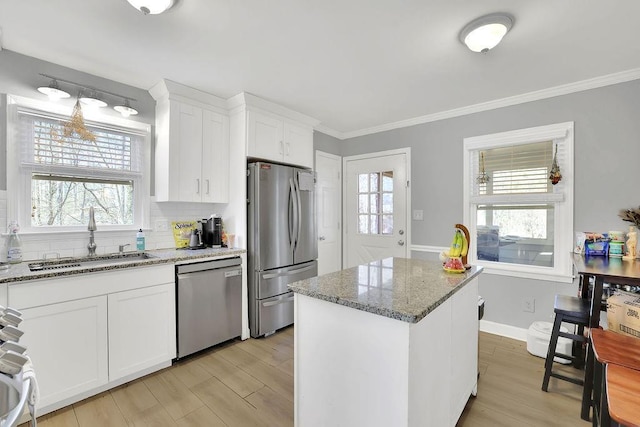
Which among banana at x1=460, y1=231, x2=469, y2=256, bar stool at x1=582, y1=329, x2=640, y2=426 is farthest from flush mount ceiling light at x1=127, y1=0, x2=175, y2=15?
bar stool at x1=582, y1=329, x2=640, y2=426

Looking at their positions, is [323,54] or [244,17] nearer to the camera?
[244,17]

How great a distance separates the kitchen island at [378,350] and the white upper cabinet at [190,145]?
72.1 inches

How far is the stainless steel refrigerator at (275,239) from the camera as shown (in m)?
2.94

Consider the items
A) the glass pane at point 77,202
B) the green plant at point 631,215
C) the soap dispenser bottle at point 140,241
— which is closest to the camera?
the glass pane at point 77,202

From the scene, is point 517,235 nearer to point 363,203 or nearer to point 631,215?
point 631,215

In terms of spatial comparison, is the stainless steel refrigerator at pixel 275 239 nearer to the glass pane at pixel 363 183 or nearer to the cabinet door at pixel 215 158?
the cabinet door at pixel 215 158

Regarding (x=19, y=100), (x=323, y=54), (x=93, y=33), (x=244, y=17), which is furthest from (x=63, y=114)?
(x=323, y=54)

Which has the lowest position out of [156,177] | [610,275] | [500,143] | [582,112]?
[610,275]

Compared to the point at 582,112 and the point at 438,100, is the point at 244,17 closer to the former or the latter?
the point at 438,100

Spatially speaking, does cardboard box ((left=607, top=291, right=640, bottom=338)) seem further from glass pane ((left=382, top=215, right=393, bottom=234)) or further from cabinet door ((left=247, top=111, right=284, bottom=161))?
cabinet door ((left=247, top=111, right=284, bottom=161))

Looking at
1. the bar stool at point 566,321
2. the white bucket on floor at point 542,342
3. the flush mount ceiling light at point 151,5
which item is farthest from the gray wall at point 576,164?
the flush mount ceiling light at point 151,5

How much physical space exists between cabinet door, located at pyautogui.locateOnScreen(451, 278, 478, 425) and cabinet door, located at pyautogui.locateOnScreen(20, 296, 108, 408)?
2263 mm

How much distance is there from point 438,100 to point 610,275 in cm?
210

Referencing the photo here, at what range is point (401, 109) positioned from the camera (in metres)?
3.31
